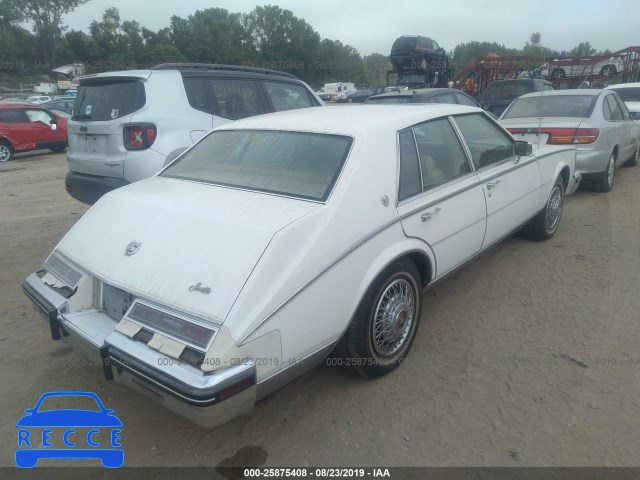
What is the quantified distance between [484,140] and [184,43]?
5739 centimetres

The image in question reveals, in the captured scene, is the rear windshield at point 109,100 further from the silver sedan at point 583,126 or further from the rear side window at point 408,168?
the silver sedan at point 583,126

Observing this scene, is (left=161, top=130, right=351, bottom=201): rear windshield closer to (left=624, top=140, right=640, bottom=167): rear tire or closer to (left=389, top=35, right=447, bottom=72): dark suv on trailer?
(left=624, top=140, right=640, bottom=167): rear tire

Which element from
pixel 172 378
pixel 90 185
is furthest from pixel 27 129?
pixel 172 378

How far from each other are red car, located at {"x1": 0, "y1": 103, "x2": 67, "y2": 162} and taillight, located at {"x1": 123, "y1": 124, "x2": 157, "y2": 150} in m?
10.0

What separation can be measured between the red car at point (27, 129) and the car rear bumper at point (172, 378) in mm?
12936

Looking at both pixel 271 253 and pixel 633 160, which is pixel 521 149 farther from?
pixel 633 160

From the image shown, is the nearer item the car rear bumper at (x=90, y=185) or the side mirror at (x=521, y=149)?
the side mirror at (x=521, y=149)

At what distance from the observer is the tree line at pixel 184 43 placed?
50.2 meters

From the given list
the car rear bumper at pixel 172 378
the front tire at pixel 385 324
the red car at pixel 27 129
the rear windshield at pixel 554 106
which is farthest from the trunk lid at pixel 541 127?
the red car at pixel 27 129

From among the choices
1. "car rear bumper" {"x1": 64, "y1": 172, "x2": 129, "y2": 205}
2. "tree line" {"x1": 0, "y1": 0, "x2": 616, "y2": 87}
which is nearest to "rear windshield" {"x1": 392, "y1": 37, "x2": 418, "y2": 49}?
"car rear bumper" {"x1": 64, "y1": 172, "x2": 129, "y2": 205}

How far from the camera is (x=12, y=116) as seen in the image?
1297 centimetres

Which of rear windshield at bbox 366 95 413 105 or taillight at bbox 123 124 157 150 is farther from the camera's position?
rear windshield at bbox 366 95 413 105

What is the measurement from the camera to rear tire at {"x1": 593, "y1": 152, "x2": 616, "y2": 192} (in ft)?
22.9

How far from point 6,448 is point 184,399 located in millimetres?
1230
